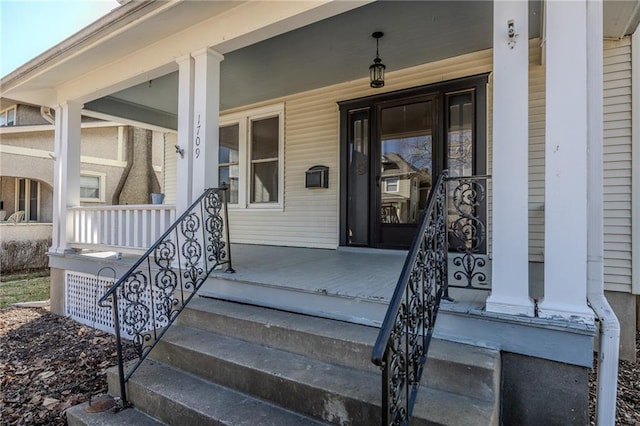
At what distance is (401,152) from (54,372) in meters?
4.56

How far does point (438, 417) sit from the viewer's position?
1636 mm

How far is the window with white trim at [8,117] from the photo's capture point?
39.8 feet

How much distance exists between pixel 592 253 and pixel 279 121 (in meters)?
4.97

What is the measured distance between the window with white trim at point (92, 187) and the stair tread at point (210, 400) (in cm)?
1087

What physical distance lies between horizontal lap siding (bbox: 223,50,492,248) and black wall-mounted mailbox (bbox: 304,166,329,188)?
0.27ft

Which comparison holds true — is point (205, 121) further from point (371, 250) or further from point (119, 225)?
point (371, 250)

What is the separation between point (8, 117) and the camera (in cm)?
1252

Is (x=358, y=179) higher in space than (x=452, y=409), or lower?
higher

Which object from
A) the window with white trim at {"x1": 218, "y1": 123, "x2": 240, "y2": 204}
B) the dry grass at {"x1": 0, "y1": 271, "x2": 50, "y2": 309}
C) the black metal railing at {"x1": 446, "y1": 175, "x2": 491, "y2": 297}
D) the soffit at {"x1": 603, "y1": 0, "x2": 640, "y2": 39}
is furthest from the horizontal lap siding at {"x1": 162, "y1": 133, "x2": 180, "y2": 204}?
the soffit at {"x1": 603, "y1": 0, "x2": 640, "y2": 39}

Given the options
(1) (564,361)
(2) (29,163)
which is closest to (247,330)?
(1) (564,361)

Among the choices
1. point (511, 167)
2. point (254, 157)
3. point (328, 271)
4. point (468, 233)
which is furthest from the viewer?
point (254, 157)

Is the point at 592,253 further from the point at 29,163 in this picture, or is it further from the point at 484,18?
the point at 29,163

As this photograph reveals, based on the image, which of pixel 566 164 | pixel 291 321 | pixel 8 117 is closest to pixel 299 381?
pixel 291 321

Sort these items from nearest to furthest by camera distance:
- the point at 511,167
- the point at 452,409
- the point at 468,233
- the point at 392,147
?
the point at 452,409
the point at 511,167
the point at 468,233
the point at 392,147
